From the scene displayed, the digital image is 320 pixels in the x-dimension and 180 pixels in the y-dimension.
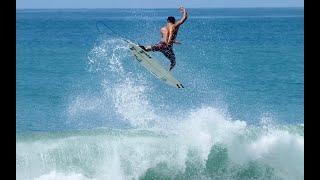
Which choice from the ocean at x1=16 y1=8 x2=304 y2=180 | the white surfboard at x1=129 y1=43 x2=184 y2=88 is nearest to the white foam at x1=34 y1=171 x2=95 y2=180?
the ocean at x1=16 y1=8 x2=304 y2=180

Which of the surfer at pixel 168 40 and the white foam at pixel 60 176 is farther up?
the surfer at pixel 168 40

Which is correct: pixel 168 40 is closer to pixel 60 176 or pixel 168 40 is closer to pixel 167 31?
pixel 167 31

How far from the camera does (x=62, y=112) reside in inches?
912

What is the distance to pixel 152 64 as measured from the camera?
36.5ft

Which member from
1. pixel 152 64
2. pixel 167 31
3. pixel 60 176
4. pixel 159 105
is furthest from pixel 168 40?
pixel 159 105

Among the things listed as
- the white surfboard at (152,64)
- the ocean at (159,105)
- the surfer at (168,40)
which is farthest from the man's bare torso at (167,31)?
the ocean at (159,105)

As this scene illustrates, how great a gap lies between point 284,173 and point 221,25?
30.9m

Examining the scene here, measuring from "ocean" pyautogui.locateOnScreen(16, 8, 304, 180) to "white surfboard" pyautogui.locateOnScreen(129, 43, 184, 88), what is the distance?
174mm

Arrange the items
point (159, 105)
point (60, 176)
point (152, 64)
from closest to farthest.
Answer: point (152, 64) → point (60, 176) → point (159, 105)

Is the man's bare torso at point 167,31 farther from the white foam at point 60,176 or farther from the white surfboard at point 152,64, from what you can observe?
the white foam at point 60,176

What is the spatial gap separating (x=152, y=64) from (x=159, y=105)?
1190cm

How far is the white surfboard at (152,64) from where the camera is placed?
10.8 metres

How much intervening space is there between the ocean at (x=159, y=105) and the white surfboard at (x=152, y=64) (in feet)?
0.57

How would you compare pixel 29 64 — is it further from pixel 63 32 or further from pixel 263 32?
pixel 263 32
